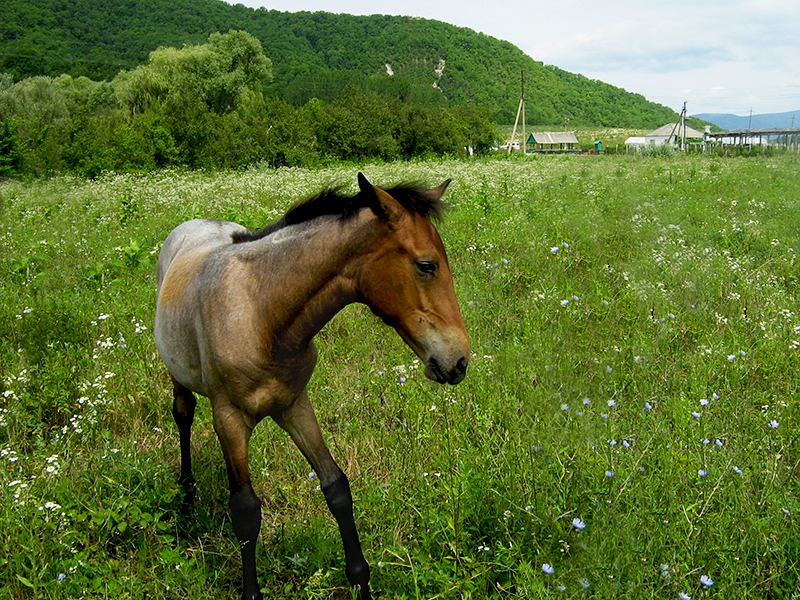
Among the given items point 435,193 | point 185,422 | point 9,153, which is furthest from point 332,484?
point 9,153

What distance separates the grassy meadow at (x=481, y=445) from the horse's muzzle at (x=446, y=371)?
0.87 metres

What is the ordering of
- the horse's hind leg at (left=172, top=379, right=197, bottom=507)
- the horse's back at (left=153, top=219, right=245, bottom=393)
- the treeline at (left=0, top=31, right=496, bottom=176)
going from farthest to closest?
the treeline at (left=0, top=31, right=496, bottom=176) < the horse's hind leg at (left=172, top=379, right=197, bottom=507) < the horse's back at (left=153, top=219, right=245, bottom=393)

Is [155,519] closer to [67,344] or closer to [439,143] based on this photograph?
[67,344]

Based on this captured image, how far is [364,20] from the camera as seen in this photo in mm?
156875

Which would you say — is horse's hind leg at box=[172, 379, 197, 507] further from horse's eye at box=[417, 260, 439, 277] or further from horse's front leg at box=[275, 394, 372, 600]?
horse's eye at box=[417, 260, 439, 277]

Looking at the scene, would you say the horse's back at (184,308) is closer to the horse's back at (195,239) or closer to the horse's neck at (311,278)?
the horse's back at (195,239)

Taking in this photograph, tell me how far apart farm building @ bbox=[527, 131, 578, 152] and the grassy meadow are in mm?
102091

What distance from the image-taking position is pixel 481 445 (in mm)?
3248

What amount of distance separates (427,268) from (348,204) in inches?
18.1

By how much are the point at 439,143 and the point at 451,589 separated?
38.1 m

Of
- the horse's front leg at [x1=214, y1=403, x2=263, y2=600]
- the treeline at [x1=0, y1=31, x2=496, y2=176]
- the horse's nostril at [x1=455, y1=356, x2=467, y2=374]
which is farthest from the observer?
the treeline at [x1=0, y1=31, x2=496, y2=176]

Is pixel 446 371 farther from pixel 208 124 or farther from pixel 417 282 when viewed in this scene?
pixel 208 124

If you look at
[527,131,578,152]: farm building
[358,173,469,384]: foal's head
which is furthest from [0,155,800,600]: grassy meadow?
[527,131,578,152]: farm building

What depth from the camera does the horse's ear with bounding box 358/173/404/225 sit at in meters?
2.03
